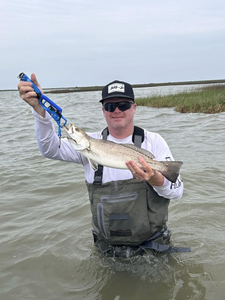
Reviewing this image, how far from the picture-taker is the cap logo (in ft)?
11.9

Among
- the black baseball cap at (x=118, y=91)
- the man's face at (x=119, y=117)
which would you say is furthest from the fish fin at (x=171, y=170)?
the black baseball cap at (x=118, y=91)

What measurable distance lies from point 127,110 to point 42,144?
1171mm

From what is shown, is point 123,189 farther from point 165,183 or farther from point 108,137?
point 108,137

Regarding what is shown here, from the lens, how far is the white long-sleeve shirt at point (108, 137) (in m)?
3.40

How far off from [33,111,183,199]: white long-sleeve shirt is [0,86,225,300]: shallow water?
3.88 ft

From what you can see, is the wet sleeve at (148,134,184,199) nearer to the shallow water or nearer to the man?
the man

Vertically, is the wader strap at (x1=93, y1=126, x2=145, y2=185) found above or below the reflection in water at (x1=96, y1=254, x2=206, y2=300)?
above

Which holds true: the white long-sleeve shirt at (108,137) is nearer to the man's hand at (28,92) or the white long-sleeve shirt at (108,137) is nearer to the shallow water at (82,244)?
the man's hand at (28,92)

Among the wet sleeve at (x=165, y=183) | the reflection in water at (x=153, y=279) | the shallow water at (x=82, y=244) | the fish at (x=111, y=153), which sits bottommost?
the shallow water at (x=82, y=244)

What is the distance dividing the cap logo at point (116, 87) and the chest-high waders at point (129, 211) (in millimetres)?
587

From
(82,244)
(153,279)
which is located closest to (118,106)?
(153,279)

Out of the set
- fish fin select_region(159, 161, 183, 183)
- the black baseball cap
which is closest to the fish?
fish fin select_region(159, 161, 183, 183)

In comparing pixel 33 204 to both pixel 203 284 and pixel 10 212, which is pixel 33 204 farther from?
pixel 203 284

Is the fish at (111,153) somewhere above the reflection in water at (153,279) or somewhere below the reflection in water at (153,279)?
above
